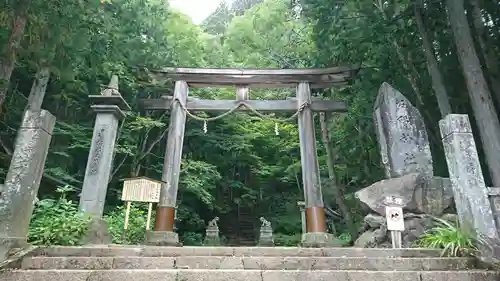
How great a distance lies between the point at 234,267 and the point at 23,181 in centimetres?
262

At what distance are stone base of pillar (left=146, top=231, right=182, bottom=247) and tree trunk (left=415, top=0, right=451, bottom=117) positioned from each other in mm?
6626

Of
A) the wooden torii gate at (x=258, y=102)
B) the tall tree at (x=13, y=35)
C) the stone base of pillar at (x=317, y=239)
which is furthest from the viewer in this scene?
the wooden torii gate at (x=258, y=102)

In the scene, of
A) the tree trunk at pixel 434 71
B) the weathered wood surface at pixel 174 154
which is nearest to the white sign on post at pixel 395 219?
the tree trunk at pixel 434 71

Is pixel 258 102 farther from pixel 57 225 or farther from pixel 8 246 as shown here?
pixel 8 246

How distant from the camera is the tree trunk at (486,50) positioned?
8562mm

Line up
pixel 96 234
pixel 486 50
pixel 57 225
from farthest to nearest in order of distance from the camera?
pixel 486 50
pixel 96 234
pixel 57 225

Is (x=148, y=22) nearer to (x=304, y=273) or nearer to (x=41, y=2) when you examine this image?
(x=41, y=2)

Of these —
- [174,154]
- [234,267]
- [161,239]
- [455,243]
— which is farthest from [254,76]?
[234,267]

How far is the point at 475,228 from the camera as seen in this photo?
4.45m

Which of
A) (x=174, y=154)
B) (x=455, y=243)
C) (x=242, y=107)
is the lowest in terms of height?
(x=455, y=243)

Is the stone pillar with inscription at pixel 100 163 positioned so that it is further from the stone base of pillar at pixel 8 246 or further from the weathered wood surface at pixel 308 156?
the weathered wood surface at pixel 308 156

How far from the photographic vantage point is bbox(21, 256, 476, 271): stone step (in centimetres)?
383

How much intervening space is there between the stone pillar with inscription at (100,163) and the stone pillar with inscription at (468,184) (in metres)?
5.40

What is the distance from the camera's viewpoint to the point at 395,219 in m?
5.68
